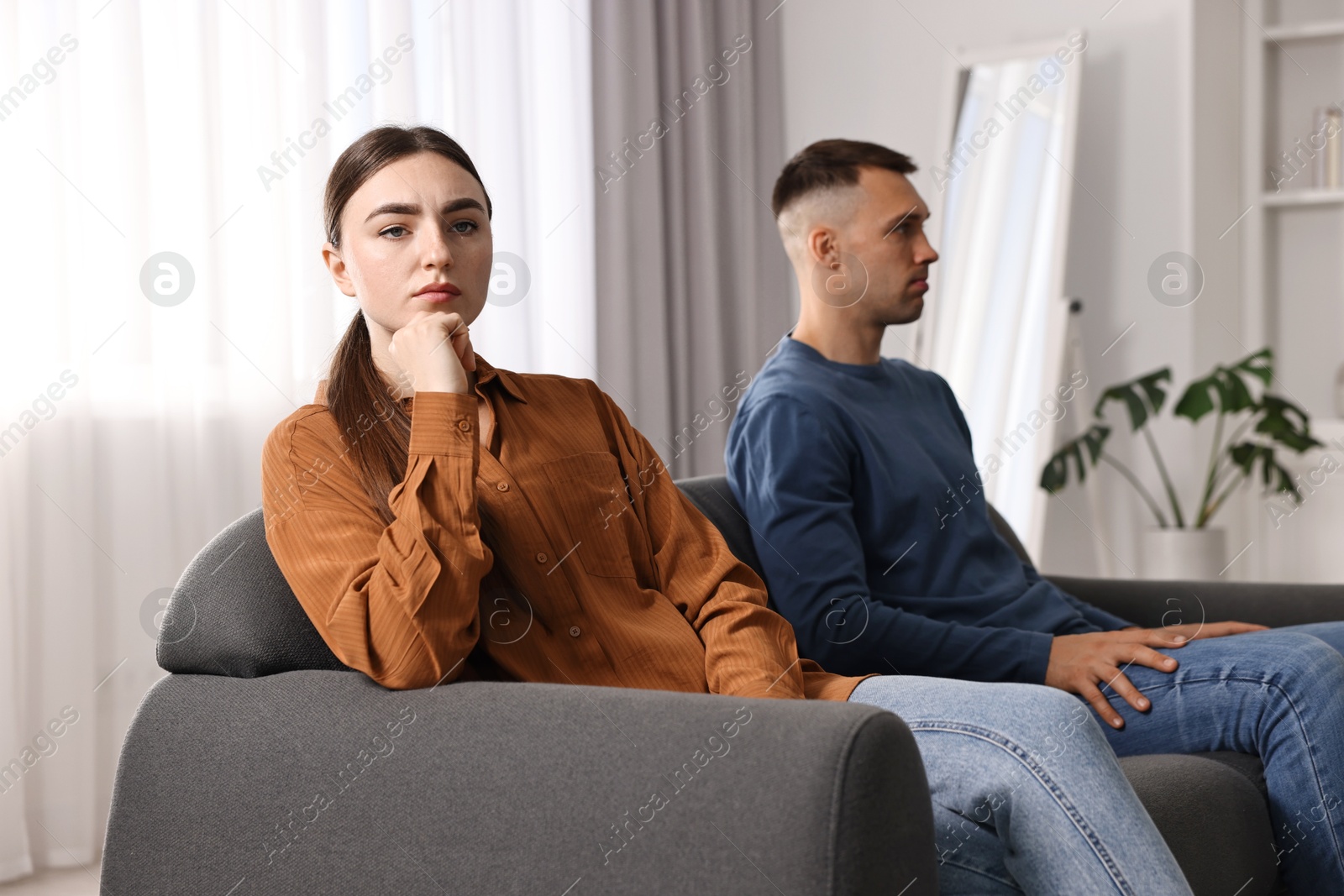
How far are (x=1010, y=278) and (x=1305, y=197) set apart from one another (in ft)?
2.68

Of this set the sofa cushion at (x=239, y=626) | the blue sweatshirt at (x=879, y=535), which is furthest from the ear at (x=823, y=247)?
the sofa cushion at (x=239, y=626)

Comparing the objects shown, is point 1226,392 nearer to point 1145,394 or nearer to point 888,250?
point 1145,394

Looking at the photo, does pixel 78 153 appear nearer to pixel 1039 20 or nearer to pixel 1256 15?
pixel 1039 20

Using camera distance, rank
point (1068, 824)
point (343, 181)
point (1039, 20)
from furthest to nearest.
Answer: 1. point (1039, 20)
2. point (343, 181)
3. point (1068, 824)

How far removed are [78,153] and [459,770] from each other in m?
1.88

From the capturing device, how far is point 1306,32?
11.3 feet

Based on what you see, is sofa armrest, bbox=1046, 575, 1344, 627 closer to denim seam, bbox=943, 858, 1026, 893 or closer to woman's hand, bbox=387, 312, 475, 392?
denim seam, bbox=943, 858, 1026, 893

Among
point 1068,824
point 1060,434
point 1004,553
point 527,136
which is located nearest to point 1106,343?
point 1060,434

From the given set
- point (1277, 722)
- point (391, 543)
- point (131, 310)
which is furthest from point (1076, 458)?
point (391, 543)

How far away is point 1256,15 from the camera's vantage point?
3.50 meters

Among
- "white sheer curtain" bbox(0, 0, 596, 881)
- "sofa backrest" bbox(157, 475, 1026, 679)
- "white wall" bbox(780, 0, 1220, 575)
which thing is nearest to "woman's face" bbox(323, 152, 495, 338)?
"sofa backrest" bbox(157, 475, 1026, 679)

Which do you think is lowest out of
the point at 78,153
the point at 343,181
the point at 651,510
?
the point at 651,510

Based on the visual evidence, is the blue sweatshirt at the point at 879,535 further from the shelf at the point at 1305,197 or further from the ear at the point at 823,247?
the shelf at the point at 1305,197

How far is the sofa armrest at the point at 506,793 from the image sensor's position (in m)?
0.83
